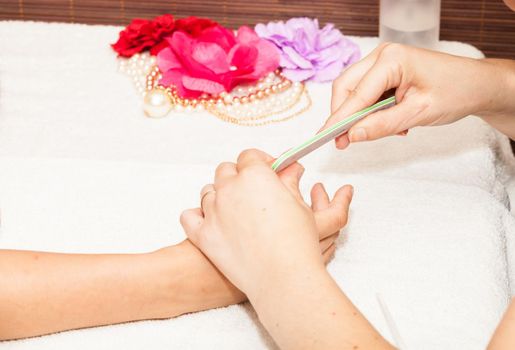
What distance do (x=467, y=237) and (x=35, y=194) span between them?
1.93 feet

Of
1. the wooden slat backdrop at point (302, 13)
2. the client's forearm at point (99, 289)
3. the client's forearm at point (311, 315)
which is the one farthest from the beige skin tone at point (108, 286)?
the wooden slat backdrop at point (302, 13)

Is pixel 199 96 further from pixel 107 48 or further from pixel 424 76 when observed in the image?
pixel 424 76

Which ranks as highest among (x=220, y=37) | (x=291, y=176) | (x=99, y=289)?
(x=220, y=37)

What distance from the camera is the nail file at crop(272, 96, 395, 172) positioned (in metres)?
0.93

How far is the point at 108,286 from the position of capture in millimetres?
905

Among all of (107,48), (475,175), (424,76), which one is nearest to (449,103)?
(424,76)

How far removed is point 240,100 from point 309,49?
166mm

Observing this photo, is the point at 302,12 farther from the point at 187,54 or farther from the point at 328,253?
the point at 328,253

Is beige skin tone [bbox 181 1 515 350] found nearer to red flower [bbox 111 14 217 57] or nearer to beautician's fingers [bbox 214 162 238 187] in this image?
beautician's fingers [bbox 214 162 238 187]

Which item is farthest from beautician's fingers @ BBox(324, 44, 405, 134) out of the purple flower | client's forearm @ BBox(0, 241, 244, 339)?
the purple flower

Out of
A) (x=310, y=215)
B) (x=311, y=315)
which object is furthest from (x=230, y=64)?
(x=311, y=315)

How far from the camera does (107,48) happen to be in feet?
4.95

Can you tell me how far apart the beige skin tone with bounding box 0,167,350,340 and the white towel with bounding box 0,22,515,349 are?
0.06 feet

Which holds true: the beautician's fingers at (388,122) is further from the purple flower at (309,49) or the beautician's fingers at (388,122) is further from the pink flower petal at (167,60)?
the pink flower petal at (167,60)
